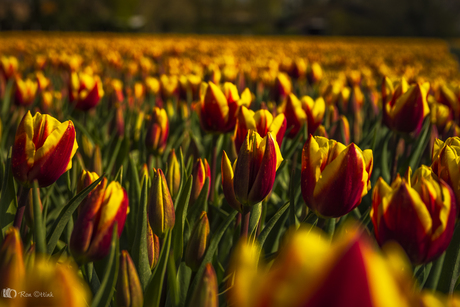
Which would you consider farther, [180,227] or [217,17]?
[217,17]

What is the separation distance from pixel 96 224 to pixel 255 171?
1.20 ft

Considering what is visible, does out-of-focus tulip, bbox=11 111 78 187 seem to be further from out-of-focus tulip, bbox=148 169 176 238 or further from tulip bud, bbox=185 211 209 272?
tulip bud, bbox=185 211 209 272

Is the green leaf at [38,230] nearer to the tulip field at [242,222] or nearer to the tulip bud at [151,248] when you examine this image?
the tulip field at [242,222]

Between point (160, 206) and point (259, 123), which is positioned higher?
point (259, 123)

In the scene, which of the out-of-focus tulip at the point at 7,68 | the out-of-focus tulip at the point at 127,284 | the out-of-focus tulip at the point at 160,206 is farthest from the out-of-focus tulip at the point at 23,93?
the out-of-focus tulip at the point at 127,284

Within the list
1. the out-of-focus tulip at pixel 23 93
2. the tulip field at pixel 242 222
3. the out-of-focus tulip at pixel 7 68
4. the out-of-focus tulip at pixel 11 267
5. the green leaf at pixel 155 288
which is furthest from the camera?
the out-of-focus tulip at pixel 7 68

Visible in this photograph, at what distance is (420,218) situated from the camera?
694mm

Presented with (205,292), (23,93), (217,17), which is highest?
(205,292)

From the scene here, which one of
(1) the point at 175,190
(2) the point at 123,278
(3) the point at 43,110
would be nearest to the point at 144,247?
(2) the point at 123,278

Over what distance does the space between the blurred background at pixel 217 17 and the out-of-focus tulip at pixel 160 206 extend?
109 feet

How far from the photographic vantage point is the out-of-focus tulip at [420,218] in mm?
693

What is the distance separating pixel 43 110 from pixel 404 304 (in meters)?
2.38

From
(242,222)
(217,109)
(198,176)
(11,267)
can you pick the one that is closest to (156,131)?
(217,109)

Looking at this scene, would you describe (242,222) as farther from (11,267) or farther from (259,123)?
(11,267)
